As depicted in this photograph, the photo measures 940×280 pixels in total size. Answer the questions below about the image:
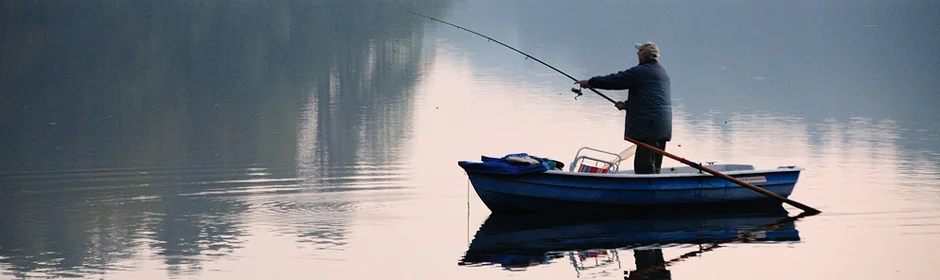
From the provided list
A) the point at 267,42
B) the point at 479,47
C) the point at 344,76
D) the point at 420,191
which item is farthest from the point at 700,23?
the point at 420,191

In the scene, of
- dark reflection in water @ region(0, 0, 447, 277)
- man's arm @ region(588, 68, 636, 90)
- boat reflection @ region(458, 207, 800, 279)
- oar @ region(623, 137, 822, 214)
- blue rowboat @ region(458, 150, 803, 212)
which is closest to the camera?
boat reflection @ region(458, 207, 800, 279)

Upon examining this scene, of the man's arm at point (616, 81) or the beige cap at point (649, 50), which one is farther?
the beige cap at point (649, 50)

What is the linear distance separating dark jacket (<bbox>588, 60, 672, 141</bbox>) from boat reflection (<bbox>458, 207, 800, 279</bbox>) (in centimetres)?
100

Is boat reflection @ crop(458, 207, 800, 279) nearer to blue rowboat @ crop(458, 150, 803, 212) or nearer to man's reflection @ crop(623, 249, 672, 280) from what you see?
man's reflection @ crop(623, 249, 672, 280)

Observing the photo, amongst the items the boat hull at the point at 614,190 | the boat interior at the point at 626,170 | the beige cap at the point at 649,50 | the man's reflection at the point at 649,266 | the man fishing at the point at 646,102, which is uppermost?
the beige cap at the point at 649,50

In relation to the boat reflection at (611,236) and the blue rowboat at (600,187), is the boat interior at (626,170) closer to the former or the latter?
the blue rowboat at (600,187)

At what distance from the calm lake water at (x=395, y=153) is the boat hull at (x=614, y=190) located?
0.27 m

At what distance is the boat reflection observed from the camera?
1483 centimetres

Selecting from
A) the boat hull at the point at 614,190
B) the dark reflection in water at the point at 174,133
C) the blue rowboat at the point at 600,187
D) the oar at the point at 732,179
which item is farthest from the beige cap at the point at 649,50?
the dark reflection in water at the point at 174,133

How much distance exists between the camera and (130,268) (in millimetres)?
14359

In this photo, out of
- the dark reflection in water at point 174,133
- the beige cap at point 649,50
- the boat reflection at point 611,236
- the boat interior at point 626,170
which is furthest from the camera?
the boat interior at point 626,170

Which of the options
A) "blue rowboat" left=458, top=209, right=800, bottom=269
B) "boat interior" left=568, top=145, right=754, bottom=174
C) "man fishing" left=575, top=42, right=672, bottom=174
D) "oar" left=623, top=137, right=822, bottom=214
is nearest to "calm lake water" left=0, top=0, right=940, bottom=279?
"blue rowboat" left=458, top=209, right=800, bottom=269

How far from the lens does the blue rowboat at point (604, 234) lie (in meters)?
15.2

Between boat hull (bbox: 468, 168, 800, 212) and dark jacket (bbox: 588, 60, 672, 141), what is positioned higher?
dark jacket (bbox: 588, 60, 672, 141)
